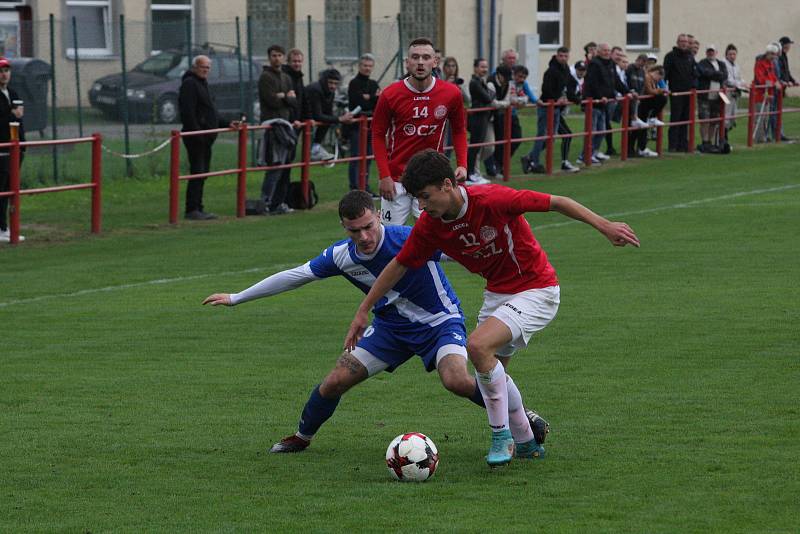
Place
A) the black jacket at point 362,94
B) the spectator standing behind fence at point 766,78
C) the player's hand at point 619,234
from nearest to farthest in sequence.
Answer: the player's hand at point 619,234 → the black jacket at point 362,94 → the spectator standing behind fence at point 766,78

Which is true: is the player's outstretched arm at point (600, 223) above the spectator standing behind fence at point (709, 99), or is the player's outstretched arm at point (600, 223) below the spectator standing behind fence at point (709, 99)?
below

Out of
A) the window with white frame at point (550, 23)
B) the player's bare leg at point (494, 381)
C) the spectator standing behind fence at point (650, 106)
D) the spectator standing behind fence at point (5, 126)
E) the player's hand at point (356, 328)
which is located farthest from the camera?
the window with white frame at point (550, 23)

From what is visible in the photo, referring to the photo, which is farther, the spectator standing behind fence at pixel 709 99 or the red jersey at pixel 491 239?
the spectator standing behind fence at pixel 709 99

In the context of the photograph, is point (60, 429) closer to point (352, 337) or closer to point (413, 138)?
point (352, 337)

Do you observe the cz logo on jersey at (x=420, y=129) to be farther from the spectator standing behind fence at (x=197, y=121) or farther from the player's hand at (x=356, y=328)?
the spectator standing behind fence at (x=197, y=121)

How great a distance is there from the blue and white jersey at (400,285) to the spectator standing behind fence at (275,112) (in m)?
11.7

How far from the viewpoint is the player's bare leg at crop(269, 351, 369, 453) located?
289 inches

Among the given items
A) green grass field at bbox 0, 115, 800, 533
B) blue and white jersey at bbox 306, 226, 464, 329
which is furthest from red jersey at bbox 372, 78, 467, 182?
blue and white jersey at bbox 306, 226, 464, 329

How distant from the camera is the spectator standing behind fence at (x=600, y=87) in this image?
2462 cm

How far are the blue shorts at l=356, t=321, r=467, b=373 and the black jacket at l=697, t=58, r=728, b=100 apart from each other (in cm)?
2115

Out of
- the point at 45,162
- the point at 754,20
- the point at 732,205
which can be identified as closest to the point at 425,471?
the point at 732,205

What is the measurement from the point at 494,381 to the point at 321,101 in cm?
1432

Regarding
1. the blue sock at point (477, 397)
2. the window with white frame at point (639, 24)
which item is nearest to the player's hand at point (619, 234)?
the blue sock at point (477, 397)

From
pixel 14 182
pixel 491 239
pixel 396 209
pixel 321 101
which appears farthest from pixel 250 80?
pixel 491 239
